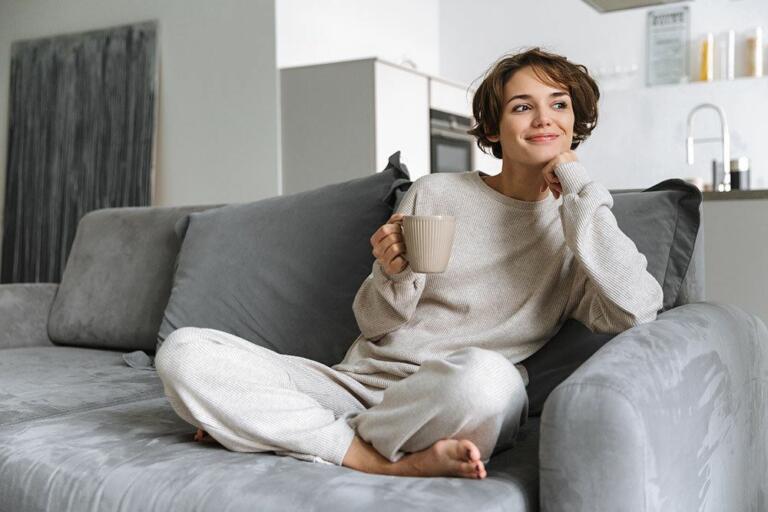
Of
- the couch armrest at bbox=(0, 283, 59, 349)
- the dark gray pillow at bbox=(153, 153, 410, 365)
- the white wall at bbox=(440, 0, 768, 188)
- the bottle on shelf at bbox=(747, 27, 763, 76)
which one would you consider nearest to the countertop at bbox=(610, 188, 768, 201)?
the dark gray pillow at bbox=(153, 153, 410, 365)

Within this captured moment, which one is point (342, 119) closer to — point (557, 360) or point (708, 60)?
point (708, 60)

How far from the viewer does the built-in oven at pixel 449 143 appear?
5184 mm

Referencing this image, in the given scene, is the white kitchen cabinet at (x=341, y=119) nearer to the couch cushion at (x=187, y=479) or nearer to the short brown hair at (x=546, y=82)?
the short brown hair at (x=546, y=82)

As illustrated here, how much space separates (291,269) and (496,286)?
575 millimetres

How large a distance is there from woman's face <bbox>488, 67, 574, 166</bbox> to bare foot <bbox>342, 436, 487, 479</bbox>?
0.66 m

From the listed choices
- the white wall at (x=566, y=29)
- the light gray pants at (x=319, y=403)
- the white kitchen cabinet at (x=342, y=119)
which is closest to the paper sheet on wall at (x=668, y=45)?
the white wall at (x=566, y=29)

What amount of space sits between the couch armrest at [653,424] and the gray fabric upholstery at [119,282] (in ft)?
4.72

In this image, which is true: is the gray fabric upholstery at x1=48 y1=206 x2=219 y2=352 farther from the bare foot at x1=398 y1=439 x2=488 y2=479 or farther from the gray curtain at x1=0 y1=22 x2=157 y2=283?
the gray curtain at x1=0 y1=22 x2=157 y2=283

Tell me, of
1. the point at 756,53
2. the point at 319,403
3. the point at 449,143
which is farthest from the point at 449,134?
the point at 319,403

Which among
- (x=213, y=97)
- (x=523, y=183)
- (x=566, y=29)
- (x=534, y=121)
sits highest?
(x=566, y=29)

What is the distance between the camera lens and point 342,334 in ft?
6.42

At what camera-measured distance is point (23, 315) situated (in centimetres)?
268

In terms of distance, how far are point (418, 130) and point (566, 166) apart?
3402 millimetres

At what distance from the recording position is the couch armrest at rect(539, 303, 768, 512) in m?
1.08
